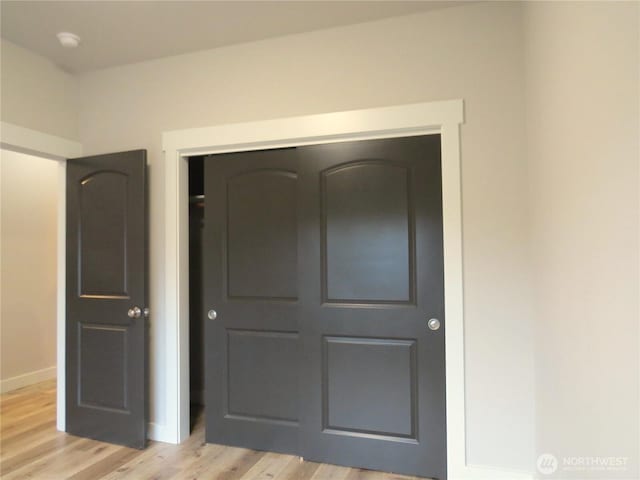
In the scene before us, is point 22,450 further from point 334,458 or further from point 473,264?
point 473,264

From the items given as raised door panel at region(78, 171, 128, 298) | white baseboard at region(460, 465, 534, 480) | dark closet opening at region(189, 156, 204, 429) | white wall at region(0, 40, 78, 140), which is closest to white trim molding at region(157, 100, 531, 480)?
white baseboard at region(460, 465, 534, 480)

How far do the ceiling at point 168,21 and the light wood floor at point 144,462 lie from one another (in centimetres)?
269

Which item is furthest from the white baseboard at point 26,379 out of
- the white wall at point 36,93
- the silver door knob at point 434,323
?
the silver door knob at point 434,323

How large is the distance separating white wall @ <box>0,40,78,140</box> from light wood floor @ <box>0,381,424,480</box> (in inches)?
86.8

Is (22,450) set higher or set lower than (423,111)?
lower

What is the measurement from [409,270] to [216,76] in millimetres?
1830

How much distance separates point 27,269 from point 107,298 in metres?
2.17

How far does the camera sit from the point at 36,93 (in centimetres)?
281

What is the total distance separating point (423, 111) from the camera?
7.51ft

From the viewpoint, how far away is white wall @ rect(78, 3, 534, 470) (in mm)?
2156

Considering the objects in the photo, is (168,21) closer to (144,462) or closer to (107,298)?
(107,298)

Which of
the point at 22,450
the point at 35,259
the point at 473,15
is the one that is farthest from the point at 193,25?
the point at 35,259

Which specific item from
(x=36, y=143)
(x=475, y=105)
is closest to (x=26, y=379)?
(x=36, y=143)

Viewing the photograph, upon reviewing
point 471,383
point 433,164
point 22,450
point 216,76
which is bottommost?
point 22,450
